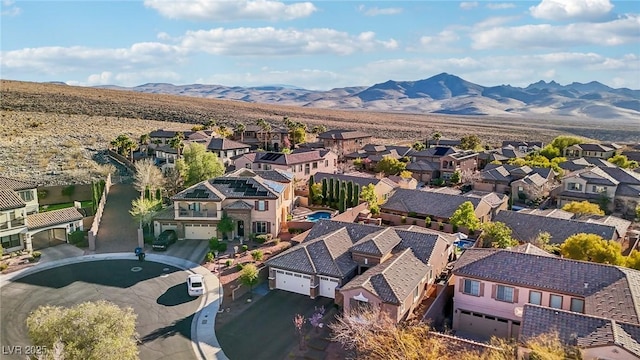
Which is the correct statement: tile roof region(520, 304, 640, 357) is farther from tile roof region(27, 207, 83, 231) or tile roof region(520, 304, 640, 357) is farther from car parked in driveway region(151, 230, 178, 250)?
tile roof region(27, 207, 83, 231)

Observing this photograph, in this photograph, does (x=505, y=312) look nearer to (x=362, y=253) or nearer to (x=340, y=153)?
(x=362, y=253)

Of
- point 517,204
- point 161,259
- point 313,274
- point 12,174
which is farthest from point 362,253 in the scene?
point 12,174

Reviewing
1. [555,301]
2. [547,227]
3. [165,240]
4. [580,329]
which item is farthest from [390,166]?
[580,329]

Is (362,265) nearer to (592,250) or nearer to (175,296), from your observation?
(175,296)

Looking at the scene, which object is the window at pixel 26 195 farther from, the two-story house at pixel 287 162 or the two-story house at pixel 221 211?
the two-story house at pixel 287 162

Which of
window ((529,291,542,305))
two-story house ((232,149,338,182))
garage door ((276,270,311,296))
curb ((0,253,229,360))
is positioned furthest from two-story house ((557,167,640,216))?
curb ((0,253,229,360))

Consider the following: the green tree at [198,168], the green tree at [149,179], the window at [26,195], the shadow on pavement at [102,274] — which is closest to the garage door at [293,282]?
the shadow on pavement at [102,274]
